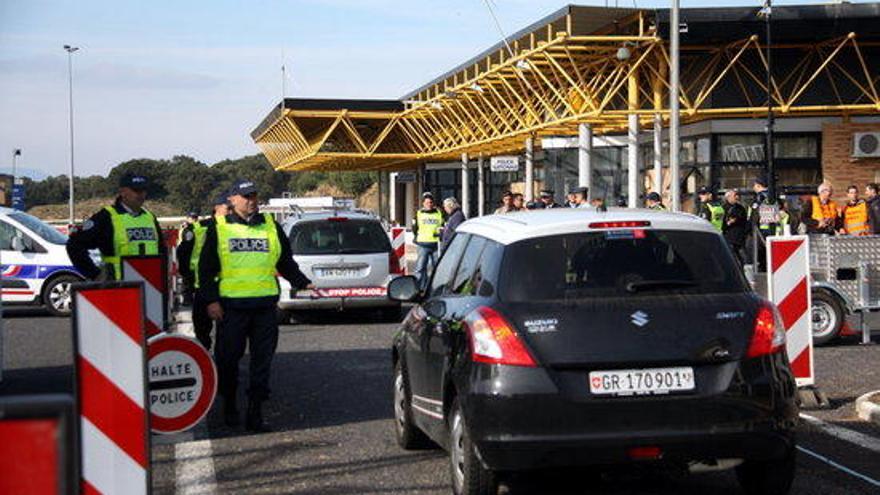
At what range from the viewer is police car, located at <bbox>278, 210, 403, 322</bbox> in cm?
1711

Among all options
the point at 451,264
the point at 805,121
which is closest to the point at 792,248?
the point at 451,264

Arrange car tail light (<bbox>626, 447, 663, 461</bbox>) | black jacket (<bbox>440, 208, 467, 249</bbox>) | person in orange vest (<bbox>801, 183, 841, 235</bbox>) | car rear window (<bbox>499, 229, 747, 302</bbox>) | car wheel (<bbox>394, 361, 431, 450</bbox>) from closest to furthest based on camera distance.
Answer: car tail light (<bbox>626, 447, 663, 461</bbox>), car rear window (<bbox>499, 229, 747, 302</bbox>), car wheel (<bbox>394, 361, 431, 450</bbox>), person in orange vest (<bbox>801, 183, 841, 235</bbox>), black jacket (<bbox>440, 208, 467, 249</bbox>)

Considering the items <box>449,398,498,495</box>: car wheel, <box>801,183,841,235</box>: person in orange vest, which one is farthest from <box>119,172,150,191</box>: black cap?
<box>801,183,841,235</box>: person in orange vest

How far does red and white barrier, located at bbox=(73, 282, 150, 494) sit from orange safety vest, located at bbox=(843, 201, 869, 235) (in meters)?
14.7

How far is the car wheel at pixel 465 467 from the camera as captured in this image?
6152 millimetres

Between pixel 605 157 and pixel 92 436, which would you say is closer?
pixel 92 436

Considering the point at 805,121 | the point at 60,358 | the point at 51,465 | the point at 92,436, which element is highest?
the point at 805,121

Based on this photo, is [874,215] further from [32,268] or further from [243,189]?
[32,268]

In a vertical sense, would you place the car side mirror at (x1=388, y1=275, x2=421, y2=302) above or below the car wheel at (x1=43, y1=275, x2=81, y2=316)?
above

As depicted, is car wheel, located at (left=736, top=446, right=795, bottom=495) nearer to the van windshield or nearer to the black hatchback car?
the black hatchback car

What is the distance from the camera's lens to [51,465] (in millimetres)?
2209

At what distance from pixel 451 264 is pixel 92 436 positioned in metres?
3.55

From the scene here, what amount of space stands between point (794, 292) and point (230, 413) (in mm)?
4440

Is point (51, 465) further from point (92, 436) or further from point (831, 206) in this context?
point (831, 206)
